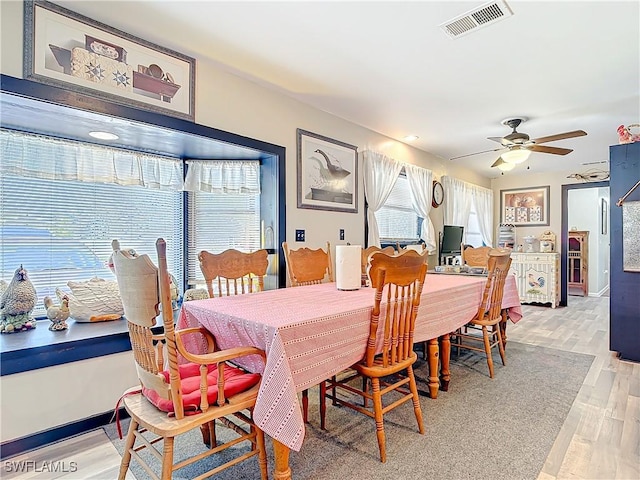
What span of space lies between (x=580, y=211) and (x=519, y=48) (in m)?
6.94

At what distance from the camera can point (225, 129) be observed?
2809mm

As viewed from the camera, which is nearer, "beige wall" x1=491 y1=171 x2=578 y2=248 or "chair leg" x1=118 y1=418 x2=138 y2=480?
"chair leg" x1=118 y1=418 x2=138 y2=480

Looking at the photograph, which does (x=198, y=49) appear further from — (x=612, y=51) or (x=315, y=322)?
(x=612, y=51)

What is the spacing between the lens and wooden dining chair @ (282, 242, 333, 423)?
2.87 m

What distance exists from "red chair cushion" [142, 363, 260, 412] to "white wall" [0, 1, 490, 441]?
860 mm

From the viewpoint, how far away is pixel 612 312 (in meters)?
3.55

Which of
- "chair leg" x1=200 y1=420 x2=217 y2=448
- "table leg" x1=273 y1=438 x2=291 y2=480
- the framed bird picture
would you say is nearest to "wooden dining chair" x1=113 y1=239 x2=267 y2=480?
"table leg" x1=273 y1=438 x2=291 y2=480

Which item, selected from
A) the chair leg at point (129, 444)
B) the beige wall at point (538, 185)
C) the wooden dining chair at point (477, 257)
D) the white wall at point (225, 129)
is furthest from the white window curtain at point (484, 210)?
the chair leg at point (129, 444)

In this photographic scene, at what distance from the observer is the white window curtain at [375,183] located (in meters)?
4.23

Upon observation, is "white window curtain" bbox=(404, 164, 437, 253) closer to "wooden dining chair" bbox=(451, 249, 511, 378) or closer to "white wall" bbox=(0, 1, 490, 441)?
"white wall" bbox=(0, 1, 490, 441)

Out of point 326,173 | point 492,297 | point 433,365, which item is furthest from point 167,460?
point 326,173

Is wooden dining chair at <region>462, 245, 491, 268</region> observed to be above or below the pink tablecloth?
above

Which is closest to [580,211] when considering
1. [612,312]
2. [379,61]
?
[612,312]

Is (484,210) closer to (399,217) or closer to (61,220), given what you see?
(399,217)
